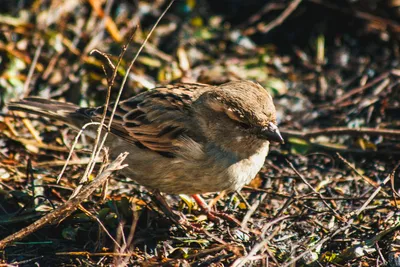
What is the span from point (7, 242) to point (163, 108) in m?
1.65

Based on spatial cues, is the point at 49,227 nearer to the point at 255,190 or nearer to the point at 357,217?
the point at 255,190

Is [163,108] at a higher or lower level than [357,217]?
higher

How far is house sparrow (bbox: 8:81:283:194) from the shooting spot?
4574mm

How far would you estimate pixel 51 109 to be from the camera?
5.30m

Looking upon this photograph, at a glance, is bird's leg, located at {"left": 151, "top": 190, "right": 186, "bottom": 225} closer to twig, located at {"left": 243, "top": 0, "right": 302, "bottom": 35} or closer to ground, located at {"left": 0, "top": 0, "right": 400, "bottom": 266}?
ground, located at {"left": 0, "top": 0, "right": 400, "bottom": 266}

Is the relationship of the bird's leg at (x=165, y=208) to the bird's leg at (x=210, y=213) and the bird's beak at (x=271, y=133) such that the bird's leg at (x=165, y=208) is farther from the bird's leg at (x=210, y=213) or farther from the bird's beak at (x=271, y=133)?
the bird's beak at (x=271, y=133)

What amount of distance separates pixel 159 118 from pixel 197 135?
1.24ft

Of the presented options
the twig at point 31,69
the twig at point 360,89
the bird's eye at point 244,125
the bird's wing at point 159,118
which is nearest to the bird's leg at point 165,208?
the bird's wing at point 159,118

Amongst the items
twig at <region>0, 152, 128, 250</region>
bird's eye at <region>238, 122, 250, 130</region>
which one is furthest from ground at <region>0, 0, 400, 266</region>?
bird's eye at <region>238, 122, 250, 130</region>

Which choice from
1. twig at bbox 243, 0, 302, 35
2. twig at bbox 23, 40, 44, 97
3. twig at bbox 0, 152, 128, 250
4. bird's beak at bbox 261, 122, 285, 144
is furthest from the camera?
twig at bbox 243, 0, 302, 35

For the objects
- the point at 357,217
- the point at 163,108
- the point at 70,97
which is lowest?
the point at 357,217

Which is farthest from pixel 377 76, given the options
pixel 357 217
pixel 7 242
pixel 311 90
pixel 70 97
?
pixel 7 242

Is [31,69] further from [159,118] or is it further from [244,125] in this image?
[244,125]

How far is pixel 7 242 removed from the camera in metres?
3.97
